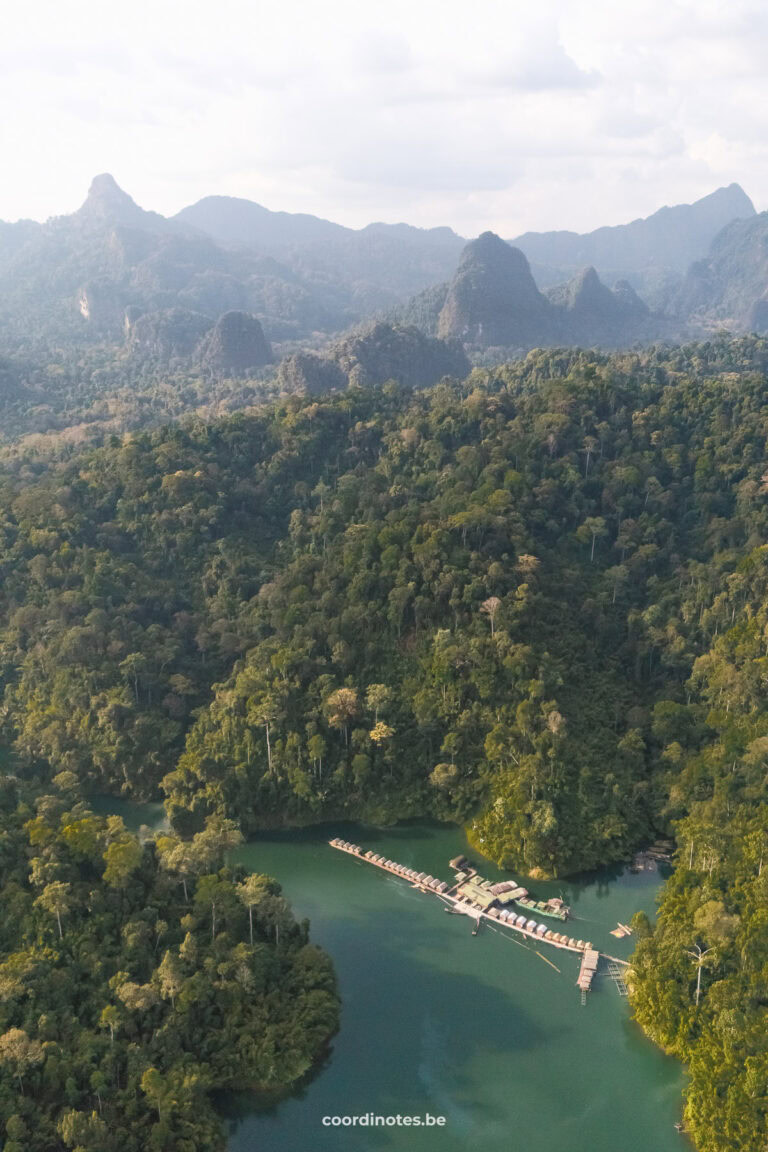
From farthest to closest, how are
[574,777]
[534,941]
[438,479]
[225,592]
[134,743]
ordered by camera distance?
1. [438,479]
2. [225,592]
3. [134,743]
4. [574,777]
5. [534,941]

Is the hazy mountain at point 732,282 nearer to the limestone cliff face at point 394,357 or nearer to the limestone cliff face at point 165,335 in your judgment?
the limestone cliff face at point 394,357

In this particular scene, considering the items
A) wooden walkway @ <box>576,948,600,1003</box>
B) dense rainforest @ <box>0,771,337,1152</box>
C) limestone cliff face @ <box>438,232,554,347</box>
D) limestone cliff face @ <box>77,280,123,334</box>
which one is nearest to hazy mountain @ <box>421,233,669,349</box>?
limestone cliff face @ <box>438,232,554,347</box>

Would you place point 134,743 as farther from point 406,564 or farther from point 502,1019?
point 502,1019

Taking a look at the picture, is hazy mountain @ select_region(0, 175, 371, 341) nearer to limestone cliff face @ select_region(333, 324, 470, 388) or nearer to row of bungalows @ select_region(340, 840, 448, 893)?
limestone cliff face @ select_region(333, 324, 470, 388)

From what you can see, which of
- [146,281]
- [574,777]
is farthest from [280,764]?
[146,281]

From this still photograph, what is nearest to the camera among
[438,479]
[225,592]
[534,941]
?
[534,941]

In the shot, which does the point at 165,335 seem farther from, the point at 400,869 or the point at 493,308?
the point at 400,869

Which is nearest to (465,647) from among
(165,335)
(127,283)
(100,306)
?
(165,335)
